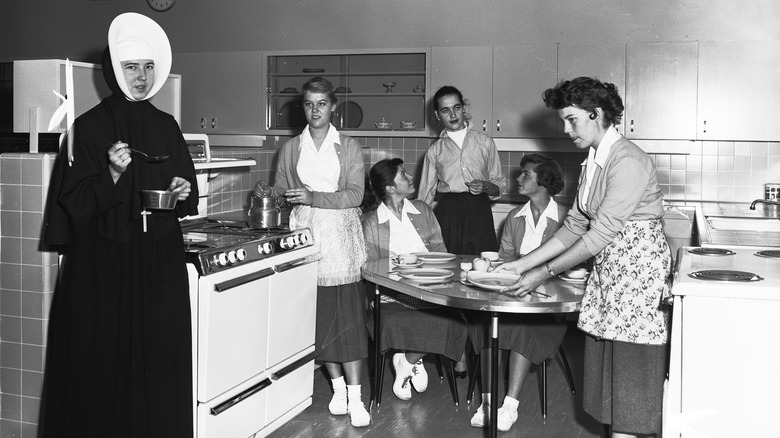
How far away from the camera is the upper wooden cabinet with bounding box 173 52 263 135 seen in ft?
21.5

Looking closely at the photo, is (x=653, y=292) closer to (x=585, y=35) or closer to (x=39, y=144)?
(x=39, y=144)

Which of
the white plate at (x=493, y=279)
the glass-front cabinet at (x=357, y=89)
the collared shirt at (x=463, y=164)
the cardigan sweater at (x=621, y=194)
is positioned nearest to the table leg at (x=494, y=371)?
the white plate at (x=493, y=279)

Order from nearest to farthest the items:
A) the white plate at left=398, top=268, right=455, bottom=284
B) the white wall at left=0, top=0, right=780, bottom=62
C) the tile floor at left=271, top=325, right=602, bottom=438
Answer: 1. the white plate at left=398, top=268, right=455, bottom=284
2. the tile floor at left=271, top=325, right=602, bottom=438
3. the white wall at left=0, top=0, right=780, bottom=62

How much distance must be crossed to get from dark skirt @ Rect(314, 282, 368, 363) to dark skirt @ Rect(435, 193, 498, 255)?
0.98 m

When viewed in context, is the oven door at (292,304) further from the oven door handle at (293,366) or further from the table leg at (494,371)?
the table leg at (494,371)

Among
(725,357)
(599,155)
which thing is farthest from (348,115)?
(725,357)

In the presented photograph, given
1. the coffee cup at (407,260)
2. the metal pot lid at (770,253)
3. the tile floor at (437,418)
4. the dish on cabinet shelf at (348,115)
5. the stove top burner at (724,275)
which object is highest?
the dish on cabinet shelf at (348,115)

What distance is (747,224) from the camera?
4.42 meters

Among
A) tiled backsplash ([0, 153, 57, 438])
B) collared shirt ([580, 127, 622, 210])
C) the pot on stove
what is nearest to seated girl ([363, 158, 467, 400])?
the pot on stove

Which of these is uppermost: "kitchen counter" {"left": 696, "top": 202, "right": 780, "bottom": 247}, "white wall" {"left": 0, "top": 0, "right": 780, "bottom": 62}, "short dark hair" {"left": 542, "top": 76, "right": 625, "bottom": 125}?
"white wall" {"left": 0, "top": 0, "right": 780, "bottom": 62}

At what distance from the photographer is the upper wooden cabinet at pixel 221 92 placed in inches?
258

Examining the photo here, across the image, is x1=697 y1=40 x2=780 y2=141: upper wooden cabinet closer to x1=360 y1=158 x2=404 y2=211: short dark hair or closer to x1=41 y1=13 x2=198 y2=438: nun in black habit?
x1=360 y1=158 x2=404 y2=211: short dark hair

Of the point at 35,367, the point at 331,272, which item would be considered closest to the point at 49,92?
the point at 35,367

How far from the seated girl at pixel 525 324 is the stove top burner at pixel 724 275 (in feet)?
4.19
